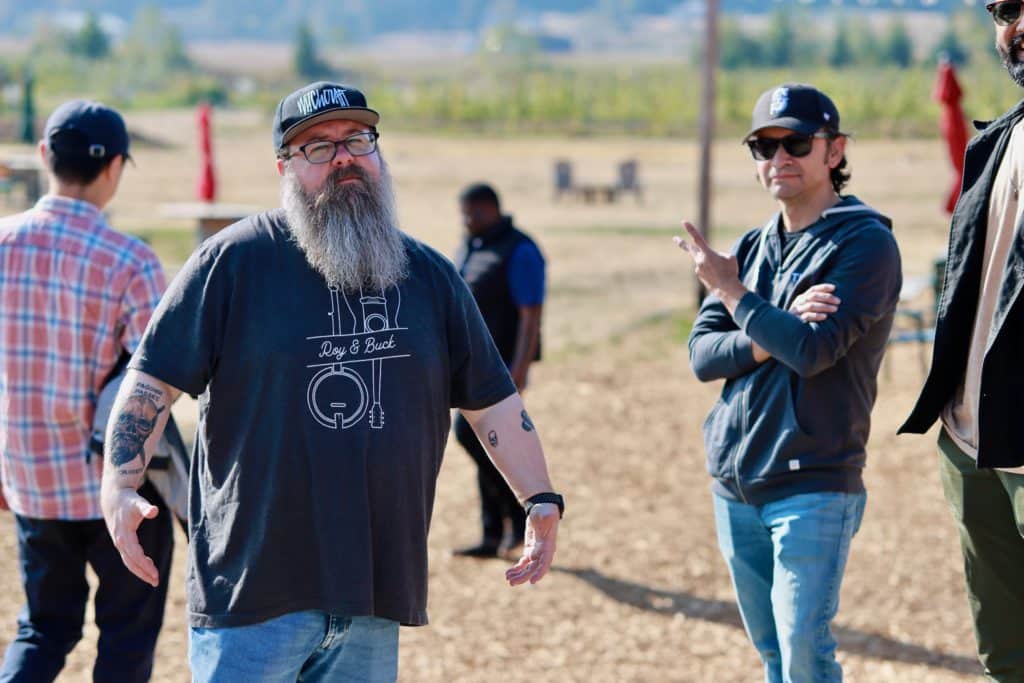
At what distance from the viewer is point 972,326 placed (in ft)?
10.5

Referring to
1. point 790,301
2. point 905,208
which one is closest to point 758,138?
point 790,301

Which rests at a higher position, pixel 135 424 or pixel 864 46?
pixel 864 46

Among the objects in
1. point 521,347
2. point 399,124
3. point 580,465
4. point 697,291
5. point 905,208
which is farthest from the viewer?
point 399,124

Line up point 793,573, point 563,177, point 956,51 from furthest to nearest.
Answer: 1. point 956,51
2. point 563,177
3. point 793,573

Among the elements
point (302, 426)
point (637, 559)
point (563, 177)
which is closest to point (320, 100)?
point (302, 426)

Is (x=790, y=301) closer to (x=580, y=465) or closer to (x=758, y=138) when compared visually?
(x=758, y=138)

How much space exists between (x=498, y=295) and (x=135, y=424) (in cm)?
379

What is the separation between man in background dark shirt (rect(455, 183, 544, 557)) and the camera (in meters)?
6.61

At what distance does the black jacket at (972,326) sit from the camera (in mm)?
2932

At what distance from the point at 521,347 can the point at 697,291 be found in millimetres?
9025

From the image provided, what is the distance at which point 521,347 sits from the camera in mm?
6664

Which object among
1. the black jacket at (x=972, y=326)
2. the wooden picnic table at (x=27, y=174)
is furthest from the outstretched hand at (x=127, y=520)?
the wooden picnic table at (x=27, y=174)

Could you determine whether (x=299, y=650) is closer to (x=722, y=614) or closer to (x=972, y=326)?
(x=972, y=326)

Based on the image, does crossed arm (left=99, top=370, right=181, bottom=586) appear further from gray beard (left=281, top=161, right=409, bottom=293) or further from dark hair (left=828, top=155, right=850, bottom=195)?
dark hair (left=828, top=155, right=850, bottom=195)
